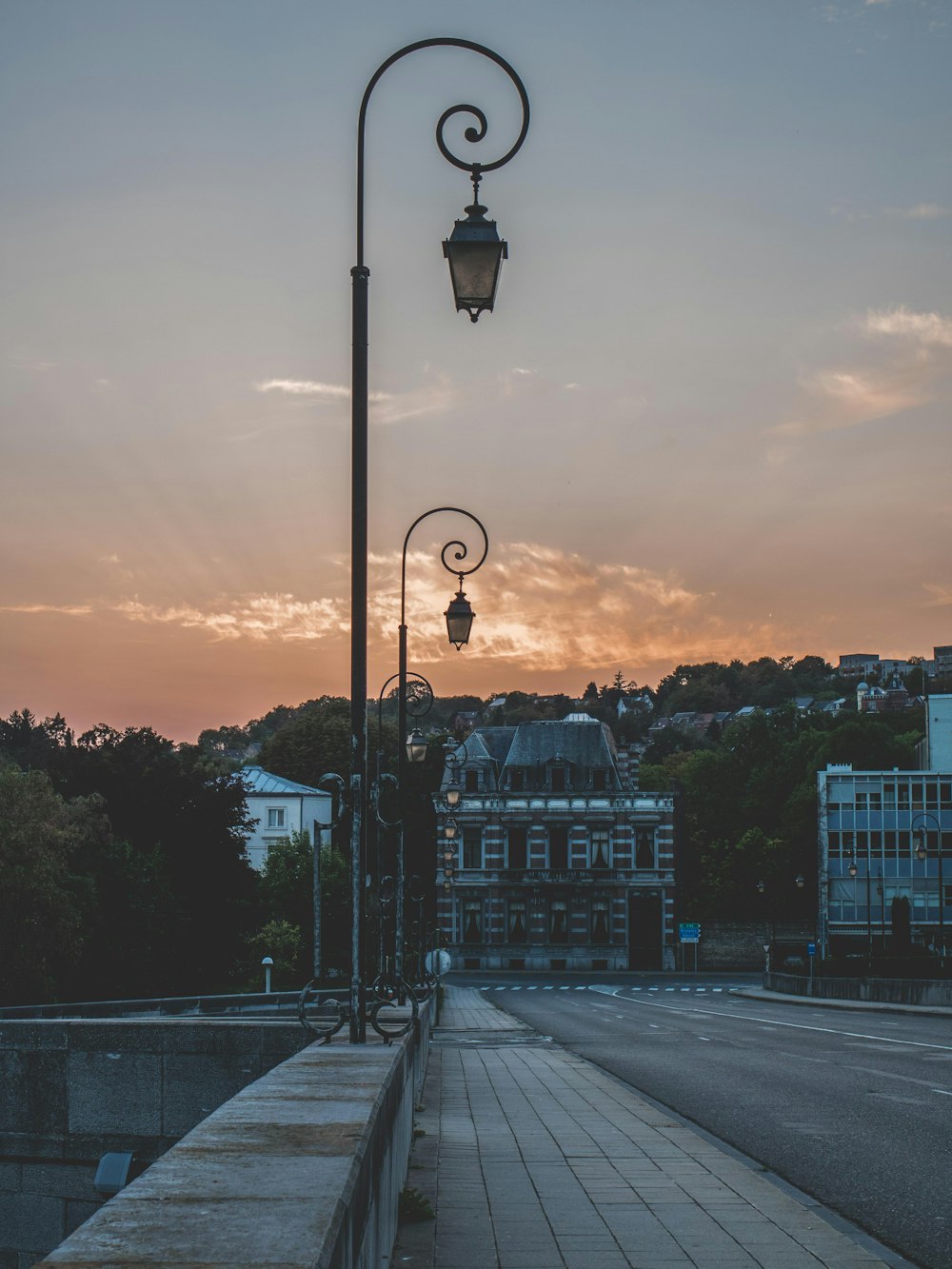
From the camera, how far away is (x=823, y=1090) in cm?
1753

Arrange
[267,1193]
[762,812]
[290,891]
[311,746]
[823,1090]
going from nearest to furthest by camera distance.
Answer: [267,1193]
[823,1090]
[290,891]
[762,812]
[311,746]

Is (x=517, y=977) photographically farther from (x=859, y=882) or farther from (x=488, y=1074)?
(x=488, y=1074)

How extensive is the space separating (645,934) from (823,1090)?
71.6m

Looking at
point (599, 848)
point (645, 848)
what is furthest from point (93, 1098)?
point (645, 848)

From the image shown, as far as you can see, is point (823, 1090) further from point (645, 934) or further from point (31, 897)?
point (645, 934)

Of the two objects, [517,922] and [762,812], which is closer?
[517,922]

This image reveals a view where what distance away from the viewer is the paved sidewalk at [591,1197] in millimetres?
7727

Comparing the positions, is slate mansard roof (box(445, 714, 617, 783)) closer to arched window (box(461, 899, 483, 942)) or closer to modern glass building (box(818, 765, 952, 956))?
arched window (box(461, 899, 483, 942))

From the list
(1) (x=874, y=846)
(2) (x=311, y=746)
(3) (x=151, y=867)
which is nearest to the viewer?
(3) (x=151, y=867)

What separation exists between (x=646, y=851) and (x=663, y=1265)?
82736 millimetres

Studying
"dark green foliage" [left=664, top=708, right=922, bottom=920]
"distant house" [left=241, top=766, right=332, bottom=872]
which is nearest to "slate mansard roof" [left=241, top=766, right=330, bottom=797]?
"distant house" [left=241, top=766, right=332, bottom=872]

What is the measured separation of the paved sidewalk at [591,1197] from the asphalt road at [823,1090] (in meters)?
0.53

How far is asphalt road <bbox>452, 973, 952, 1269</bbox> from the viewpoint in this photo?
10102 millimetres

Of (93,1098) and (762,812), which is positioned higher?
(93,1098)
